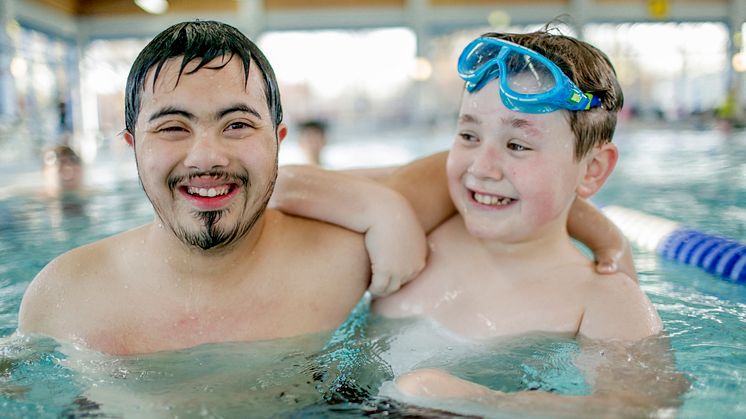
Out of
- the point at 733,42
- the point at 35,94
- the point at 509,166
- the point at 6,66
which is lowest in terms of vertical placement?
the point at 509,166

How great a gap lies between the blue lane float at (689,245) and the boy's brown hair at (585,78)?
6.70ft

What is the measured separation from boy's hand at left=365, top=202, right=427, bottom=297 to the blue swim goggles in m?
0.48

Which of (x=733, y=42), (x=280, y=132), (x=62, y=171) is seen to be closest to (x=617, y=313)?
(x=280, y=132)

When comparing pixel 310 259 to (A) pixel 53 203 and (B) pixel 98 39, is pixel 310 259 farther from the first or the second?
(B) pixel 98 39

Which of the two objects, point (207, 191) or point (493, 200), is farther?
point (493, 200)

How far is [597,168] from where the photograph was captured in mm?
2262

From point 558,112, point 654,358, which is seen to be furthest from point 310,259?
point 654,358

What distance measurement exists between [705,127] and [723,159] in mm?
9143

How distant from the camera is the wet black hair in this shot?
1.89 m

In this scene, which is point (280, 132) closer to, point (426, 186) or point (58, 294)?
point (426, 186)

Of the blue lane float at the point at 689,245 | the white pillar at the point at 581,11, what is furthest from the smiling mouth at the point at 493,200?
the white pillar at the point at 581,11

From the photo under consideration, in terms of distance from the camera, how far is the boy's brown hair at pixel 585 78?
211cm

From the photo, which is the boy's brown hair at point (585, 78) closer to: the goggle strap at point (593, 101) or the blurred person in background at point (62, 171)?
the goggle strap at point (593, 101)

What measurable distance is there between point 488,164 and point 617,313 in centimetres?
60
